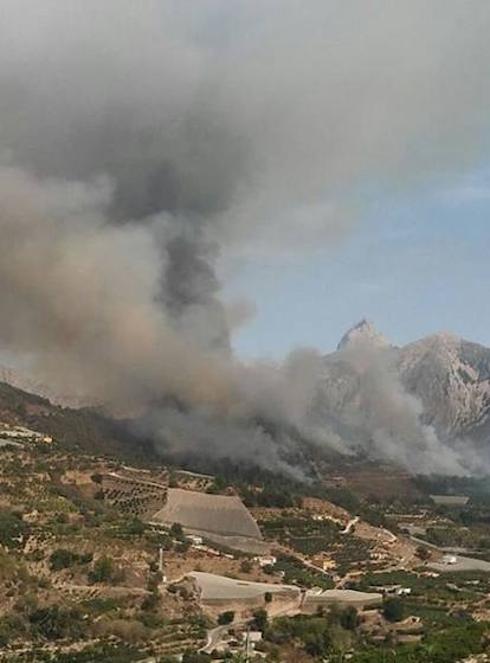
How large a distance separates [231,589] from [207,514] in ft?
77.3

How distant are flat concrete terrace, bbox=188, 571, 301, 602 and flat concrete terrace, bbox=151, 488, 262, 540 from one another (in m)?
15.0

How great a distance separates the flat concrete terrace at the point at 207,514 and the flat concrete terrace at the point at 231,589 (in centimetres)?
1502

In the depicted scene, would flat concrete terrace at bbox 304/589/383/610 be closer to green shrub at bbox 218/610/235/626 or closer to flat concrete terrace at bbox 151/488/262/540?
green shrub at bbox 218/610/235/626

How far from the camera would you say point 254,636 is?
144 feet

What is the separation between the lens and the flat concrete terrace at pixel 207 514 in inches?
2891

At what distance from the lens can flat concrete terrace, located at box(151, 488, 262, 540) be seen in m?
73.4

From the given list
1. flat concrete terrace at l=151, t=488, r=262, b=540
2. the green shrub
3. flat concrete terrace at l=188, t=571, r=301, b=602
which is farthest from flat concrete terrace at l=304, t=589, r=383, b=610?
flat concrete terrace at l=151, t=488, r=262, b=540

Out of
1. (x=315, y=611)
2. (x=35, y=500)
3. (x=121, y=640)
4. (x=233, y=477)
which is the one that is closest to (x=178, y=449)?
(x=233, y=477)

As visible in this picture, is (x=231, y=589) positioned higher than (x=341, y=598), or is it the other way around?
(x=341, y=598)

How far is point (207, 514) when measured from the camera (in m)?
76.7

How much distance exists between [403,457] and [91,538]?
4909 inches

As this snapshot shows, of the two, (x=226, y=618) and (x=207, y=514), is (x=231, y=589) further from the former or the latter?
(x=207, y=514)

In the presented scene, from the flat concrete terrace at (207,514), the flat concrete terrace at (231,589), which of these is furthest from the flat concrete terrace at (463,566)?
the flat concrete terrace at (231,589)

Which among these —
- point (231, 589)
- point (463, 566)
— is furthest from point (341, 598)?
point (463, 566)
